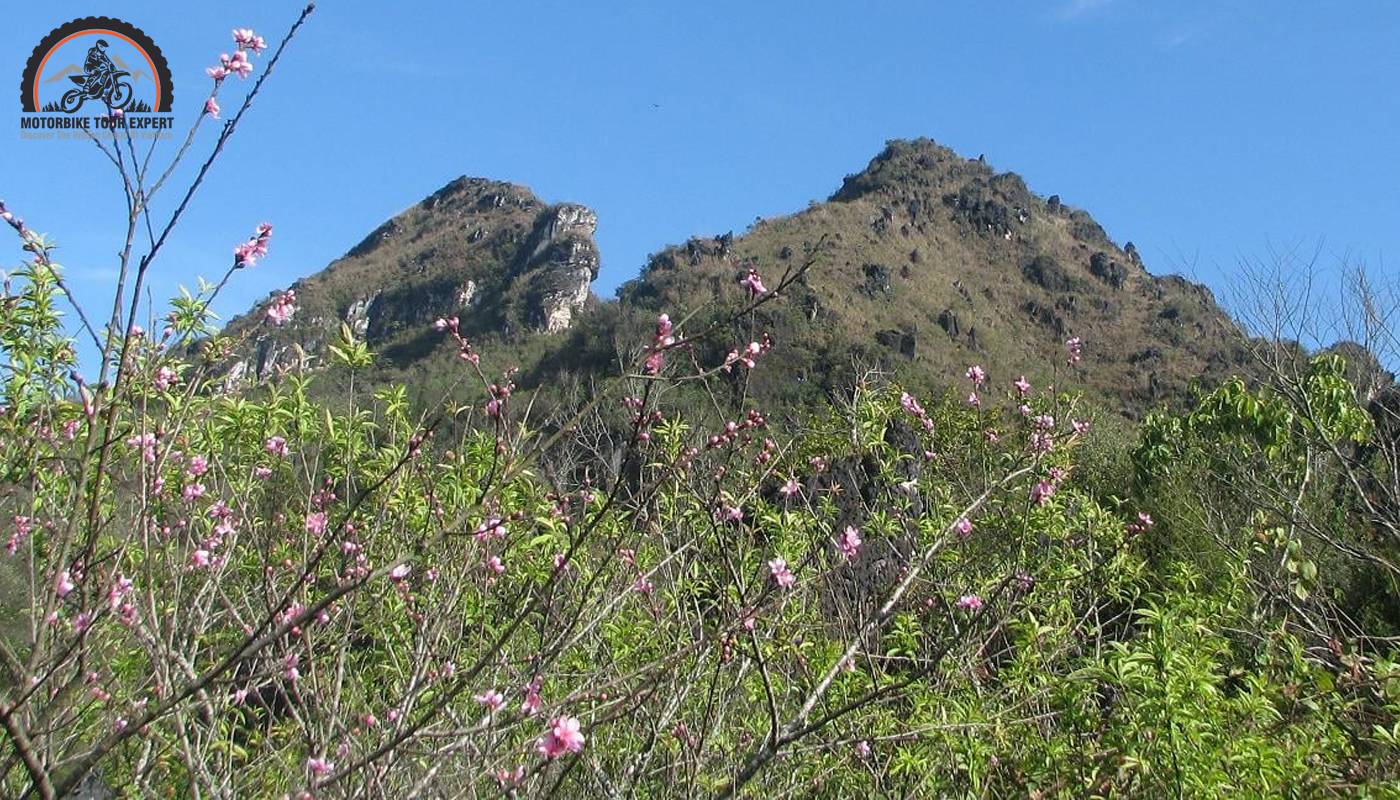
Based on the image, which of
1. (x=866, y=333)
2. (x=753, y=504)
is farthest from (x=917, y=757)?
(x=866, y=333)

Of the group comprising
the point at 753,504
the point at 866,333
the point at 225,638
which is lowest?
the point at 225,638

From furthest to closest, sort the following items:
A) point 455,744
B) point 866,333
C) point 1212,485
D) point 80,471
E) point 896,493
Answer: point 866,333 < point 1212,485 < point 896,493 < point 455,744 < point 80,471

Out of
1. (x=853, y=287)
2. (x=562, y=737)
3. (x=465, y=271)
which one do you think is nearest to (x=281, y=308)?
(x=562, y=737)

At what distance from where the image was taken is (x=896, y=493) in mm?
5289

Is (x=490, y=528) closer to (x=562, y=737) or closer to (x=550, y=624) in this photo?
(x=562, y=737)

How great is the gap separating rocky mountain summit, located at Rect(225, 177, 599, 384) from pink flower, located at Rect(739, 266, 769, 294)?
51.8 meters

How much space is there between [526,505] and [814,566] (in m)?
1.22

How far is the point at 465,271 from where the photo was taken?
289 feet

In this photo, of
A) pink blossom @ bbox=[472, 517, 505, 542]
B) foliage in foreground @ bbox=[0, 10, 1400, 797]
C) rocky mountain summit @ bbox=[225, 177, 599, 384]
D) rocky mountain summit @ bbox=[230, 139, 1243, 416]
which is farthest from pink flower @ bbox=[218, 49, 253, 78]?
rocky mountain summit @ bbox=[225, 177, 599, 384]

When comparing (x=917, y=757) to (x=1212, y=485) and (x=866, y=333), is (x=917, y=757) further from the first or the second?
(x=866, y=333)

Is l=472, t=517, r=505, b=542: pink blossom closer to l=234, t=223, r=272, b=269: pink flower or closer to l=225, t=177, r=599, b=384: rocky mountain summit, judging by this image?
l=234, t=223, r=272, b=269: pink flower

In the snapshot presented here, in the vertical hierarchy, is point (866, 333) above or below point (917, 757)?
above

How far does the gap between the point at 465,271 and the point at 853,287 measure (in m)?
38.1

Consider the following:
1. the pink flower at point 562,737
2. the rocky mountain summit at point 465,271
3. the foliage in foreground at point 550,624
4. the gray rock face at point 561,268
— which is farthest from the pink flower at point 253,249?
the gray rock face at point 561,268
